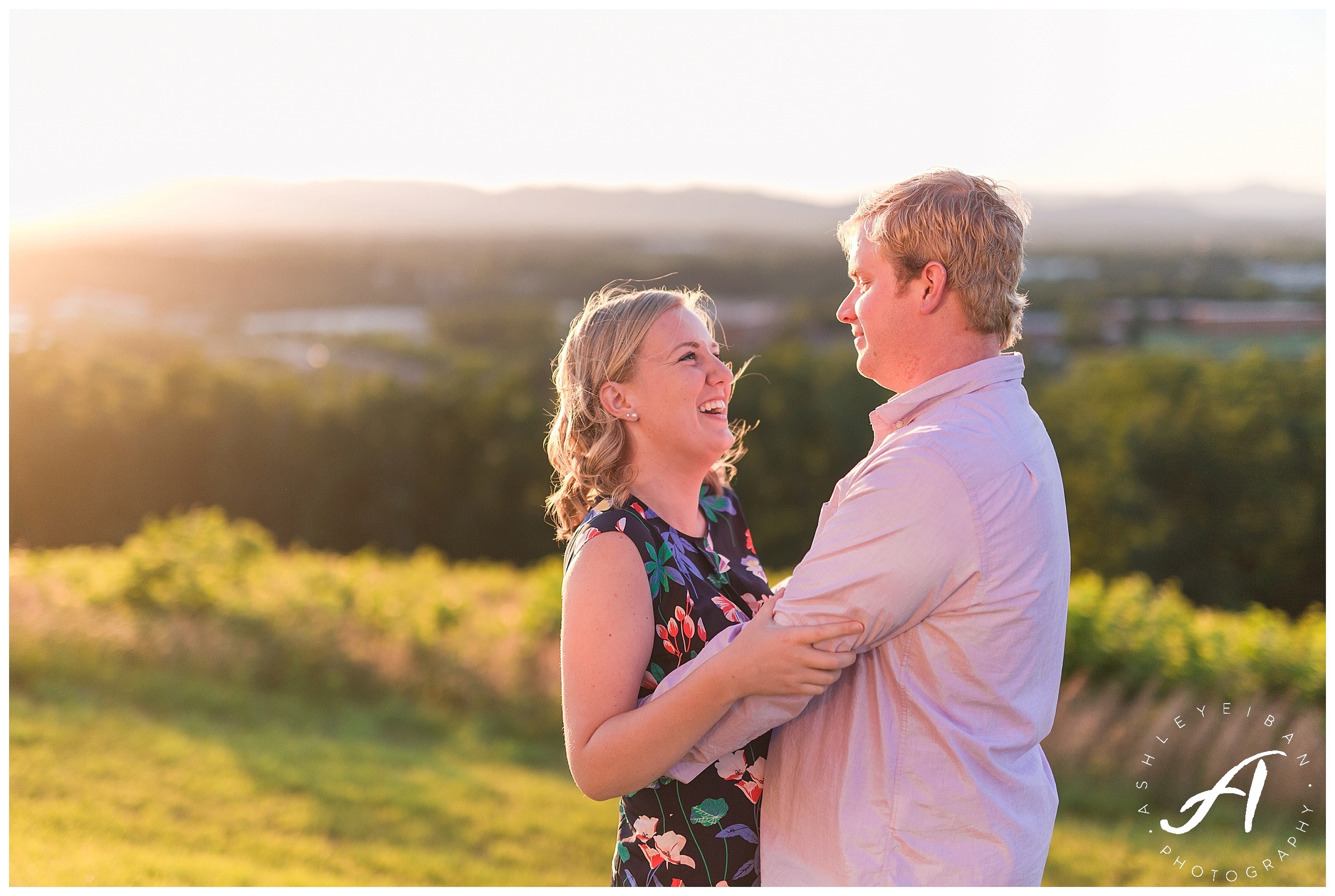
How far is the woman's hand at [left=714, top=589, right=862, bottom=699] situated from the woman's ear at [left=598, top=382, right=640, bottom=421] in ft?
2.41

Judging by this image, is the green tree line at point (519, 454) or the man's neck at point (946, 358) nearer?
the man's neck at point (946, 358)

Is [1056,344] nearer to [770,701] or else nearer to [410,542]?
[410,542]

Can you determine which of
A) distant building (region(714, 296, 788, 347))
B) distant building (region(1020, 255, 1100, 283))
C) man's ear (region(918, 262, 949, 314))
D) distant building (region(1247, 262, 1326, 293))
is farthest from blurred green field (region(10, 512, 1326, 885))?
distant building (region(1020, 255, 1100, 283))

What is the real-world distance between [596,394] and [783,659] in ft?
2.98

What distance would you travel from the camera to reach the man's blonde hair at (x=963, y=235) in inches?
69.5

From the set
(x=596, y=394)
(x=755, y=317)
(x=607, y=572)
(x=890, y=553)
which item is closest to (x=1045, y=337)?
(x=755, y=317)

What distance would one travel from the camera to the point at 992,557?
5.47ft

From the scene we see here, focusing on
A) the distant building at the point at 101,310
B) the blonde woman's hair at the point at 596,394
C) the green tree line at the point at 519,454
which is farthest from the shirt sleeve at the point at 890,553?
the distant building at the point at 101,310

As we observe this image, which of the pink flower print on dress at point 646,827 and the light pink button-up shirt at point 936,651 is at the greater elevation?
the light pink button-up shirt at point 936,651

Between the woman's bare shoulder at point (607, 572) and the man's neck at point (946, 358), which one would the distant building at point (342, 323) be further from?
the man's neck at point (946, 358)

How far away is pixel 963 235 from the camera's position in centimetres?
176

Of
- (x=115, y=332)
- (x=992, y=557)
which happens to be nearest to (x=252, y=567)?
(x=992, y=557)

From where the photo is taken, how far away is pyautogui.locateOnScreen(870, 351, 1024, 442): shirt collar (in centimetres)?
179

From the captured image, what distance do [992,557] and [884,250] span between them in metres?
0.60
